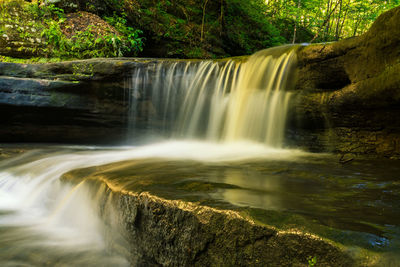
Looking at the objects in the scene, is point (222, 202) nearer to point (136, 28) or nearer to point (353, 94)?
Answer: point (353, 94)

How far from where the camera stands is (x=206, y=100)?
6.57 metres

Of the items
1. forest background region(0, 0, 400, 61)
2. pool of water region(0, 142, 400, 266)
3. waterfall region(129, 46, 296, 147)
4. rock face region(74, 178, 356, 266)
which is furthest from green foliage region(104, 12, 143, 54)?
rock face region(74, 178, 356, 266)

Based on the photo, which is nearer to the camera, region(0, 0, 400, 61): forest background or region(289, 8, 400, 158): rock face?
region(289, 8, 400, 158): rock face

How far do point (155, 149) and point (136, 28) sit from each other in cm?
599

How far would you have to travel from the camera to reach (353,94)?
4.45m

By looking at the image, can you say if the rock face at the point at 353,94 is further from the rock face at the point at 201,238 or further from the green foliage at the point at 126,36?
the green foliage at the point at 126,36

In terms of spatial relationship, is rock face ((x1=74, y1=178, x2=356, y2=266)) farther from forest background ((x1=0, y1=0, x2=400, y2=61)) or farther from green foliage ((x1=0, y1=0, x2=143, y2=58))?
forest background ((x1=0, y1=0, x2=400, y2=61))

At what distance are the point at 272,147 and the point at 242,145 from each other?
0.62m

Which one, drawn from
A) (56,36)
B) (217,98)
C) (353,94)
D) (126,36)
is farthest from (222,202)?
(126,36)

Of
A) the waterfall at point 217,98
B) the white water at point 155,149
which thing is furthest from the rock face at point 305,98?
the white water at point 155,149

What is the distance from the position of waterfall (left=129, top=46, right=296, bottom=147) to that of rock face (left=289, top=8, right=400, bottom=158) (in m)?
0.43

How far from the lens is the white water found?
7.89 ft

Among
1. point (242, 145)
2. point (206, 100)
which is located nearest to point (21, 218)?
point (242, 145)

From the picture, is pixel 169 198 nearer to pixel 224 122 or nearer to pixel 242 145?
pixel 242 145
